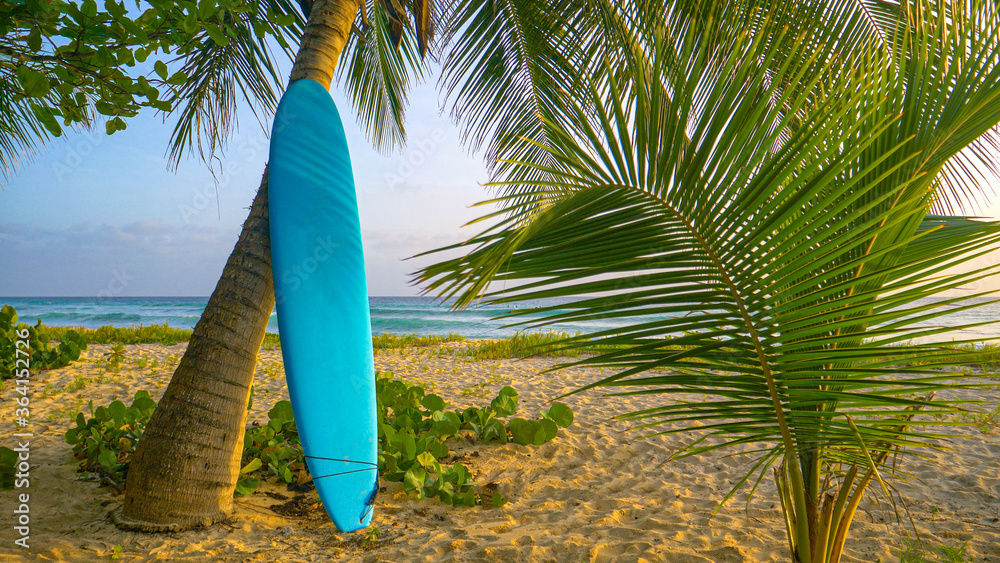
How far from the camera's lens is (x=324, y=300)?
8.65 feet

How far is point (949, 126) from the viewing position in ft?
4.68

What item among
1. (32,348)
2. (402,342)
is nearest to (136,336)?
(32,348)

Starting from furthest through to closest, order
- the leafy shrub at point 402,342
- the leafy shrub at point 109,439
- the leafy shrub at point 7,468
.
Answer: the leafy shrub at point 402,342 → the leafy shrub at point 109,439 → the leafy shrub at point 7,468

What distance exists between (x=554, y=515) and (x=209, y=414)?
1804mm

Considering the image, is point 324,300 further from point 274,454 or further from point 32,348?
point 32,348

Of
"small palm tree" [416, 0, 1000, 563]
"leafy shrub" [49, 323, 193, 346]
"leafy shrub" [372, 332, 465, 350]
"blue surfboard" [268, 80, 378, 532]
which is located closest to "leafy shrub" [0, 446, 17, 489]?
"blue surfboard" [268, 80, 378, 532]

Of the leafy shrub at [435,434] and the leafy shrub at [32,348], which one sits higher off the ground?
the leafy shrub at [32,348]

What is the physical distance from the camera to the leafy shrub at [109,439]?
2.73 m

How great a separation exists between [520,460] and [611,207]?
2516 mm

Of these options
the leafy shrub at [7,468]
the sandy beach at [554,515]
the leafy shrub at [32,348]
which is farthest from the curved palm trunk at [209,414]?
the leafy shrub at [32,348]

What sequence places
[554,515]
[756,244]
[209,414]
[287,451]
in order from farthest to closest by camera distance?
[287,451] < [554,515] < [209,414] < [756,244]

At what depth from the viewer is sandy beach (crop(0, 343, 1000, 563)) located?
227 centimetres

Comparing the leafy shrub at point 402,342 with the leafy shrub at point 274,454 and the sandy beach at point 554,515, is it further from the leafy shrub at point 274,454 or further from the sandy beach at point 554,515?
the leafy shrub at point 274,454

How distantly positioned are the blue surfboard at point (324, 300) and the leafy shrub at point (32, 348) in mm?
3211
